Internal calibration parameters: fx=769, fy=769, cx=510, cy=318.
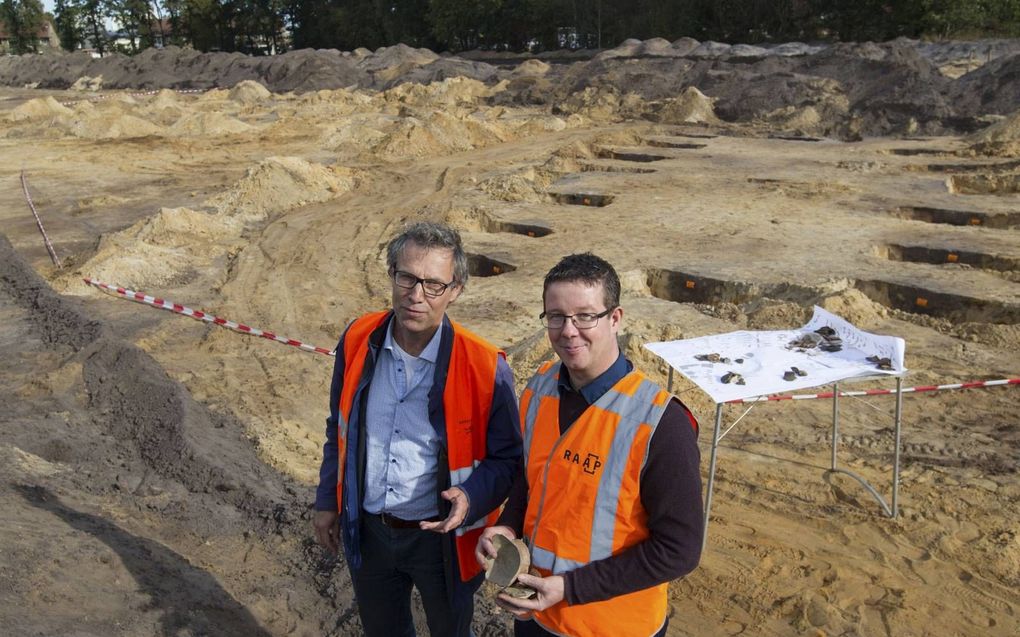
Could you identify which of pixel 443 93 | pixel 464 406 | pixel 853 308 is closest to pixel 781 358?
pixel 464 406

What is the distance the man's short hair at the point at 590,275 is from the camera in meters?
2.30

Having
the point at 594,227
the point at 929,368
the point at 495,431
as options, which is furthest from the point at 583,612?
the point at 594,227

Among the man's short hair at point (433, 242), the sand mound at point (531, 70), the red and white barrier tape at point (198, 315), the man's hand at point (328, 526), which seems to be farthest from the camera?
the sand mound at point (531, 70)

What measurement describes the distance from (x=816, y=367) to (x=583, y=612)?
114 inches

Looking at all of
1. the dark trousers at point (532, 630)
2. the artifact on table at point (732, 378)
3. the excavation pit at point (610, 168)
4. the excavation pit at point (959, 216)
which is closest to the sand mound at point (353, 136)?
the excavation pit at point (610, 168)

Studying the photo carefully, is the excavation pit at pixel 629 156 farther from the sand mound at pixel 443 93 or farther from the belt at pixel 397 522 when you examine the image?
the belt at pixel 397 522

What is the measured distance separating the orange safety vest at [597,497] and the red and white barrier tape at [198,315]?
6486 mm

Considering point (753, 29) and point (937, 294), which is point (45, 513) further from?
point (753, 29)

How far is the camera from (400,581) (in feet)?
9.30

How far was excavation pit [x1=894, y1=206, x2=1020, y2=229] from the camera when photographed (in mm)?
13148

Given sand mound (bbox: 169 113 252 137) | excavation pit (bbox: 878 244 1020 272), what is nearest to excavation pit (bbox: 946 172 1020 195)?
excavation pit (bbox: 878 244 1020 272)

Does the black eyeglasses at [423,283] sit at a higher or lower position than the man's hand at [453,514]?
higher

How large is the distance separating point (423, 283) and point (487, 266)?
956cm

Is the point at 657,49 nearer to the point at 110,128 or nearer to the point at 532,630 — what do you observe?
the point at 110,128
